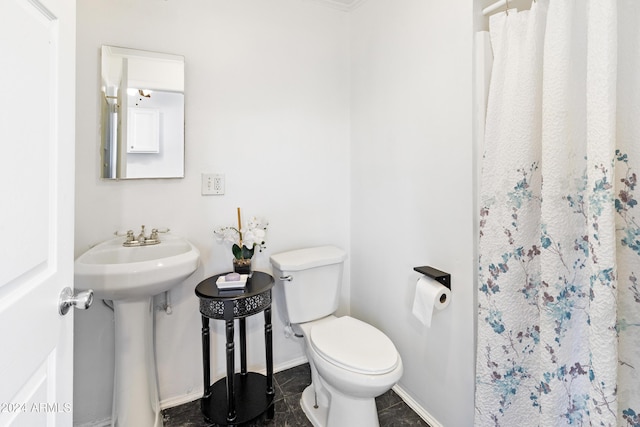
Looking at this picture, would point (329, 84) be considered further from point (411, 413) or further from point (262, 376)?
point (411, 413)

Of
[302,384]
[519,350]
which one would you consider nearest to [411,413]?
[302,384]

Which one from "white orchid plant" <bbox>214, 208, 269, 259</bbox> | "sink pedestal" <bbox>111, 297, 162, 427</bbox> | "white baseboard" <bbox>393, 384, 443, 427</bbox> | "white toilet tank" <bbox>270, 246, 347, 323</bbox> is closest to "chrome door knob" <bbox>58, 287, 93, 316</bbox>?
"sink pedestal" <bbox>111, 297, 162, 427</bbox>

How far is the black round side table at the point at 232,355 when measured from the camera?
1.40m

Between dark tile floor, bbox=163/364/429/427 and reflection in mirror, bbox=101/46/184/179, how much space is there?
1281 millimetres

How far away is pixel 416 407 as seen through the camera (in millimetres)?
1678

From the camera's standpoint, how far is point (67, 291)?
743 millimetres

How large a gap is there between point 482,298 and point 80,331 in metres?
1.86

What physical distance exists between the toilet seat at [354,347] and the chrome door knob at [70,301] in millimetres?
962

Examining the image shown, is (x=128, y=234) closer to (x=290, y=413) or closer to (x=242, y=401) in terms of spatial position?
(x=242, y=401)

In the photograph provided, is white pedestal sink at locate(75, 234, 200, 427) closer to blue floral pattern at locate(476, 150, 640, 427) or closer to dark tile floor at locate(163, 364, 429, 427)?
dark tile floor at locate(163, 364, 429, 427)

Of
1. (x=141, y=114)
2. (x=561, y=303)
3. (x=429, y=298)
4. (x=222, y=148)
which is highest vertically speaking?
(x=141, y=114)

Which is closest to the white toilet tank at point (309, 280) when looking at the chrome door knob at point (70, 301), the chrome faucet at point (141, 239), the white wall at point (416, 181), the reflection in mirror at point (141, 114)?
the white wall at point (416, 181)

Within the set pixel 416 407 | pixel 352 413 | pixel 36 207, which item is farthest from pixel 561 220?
pixel 36 207

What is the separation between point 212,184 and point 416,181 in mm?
1137
